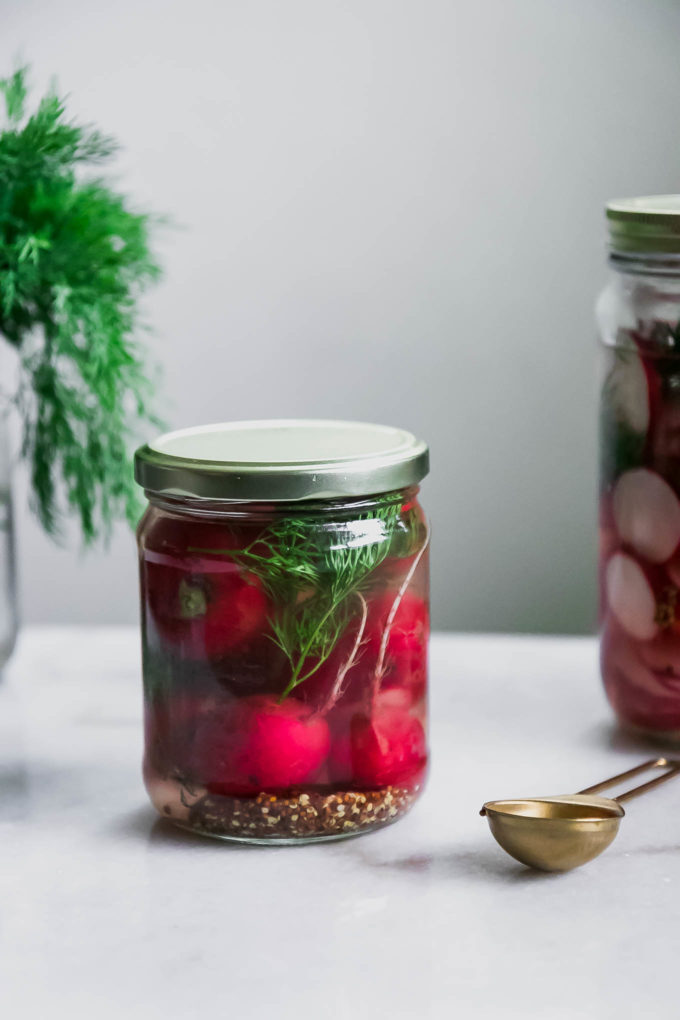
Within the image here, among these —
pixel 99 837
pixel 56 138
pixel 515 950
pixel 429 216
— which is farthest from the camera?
pixel 429 216

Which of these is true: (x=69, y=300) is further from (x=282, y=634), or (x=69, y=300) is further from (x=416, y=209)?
(x=416, y=209)

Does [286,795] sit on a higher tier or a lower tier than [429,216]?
lower

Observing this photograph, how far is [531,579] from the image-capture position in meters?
1.29

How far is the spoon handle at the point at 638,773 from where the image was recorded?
0.63 m

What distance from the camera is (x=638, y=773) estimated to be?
667mm

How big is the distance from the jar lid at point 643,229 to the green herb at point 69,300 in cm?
31

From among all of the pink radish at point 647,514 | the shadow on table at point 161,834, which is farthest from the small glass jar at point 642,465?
the shadow on table at point 161,834

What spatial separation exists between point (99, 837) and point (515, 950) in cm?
22

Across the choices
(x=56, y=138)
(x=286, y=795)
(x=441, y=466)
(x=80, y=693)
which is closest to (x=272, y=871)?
(x=286, y=795)

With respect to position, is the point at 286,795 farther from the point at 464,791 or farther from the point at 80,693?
the point at 80,693

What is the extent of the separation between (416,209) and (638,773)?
687 mm

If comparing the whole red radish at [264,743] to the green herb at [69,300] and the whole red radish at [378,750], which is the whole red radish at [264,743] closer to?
the whole red radish at [378,750]

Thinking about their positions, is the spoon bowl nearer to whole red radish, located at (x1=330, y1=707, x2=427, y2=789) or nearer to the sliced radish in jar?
whole red radish, located at (x1=330, y1=707, x2=427, y2=789)

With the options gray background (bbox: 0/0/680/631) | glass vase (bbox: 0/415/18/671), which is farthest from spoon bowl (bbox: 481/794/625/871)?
gray background (bbox: 0/0/680/631)
